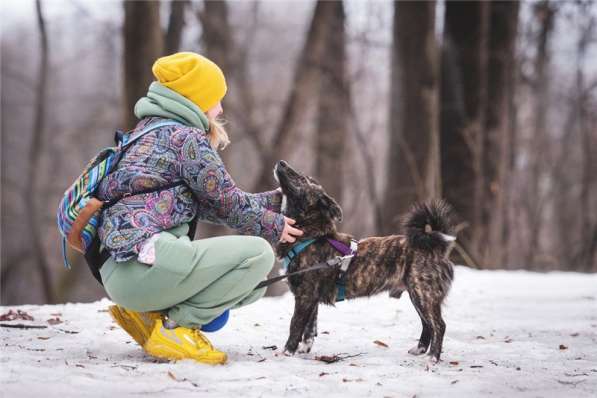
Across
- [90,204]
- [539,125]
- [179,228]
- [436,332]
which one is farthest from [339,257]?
[539,125]

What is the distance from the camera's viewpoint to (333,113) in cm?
1670

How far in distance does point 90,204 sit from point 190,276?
69 centimetres

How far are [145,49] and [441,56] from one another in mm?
5244

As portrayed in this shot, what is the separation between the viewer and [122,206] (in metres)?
3.93

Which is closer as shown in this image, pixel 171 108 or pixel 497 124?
pixel 171 108

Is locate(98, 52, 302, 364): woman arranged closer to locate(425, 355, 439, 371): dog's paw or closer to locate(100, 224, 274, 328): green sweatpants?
locate(100, 224, 274, 328): green sweatpants

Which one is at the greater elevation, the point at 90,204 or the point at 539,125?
the point at 90,204

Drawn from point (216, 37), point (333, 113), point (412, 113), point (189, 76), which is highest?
point (216, 37)

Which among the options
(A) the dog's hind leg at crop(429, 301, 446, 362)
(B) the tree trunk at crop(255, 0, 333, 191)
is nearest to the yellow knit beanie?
(A) the dog's hind leg at crop(429, 301, 446, 362)

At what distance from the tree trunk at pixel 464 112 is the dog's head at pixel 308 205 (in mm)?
7063

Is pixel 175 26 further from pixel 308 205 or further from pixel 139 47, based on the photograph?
pixel 308 205

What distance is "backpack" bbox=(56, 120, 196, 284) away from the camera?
3.97m

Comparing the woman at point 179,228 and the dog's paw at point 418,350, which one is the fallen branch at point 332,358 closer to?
the dog's paw at point 418,350

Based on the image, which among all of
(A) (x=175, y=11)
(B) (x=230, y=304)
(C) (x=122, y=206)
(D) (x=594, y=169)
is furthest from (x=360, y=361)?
(D) (x=594, y=169)
